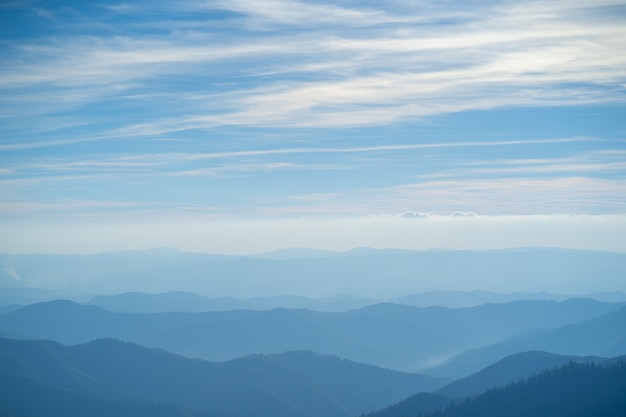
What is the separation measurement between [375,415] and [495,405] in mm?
35164

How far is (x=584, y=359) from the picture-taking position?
184750mm

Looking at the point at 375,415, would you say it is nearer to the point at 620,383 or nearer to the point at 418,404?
the point at 418,404

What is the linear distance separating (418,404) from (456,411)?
21.6 m

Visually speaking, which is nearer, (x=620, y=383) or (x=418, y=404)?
(x=620, y=383)

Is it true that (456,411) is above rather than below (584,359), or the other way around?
below

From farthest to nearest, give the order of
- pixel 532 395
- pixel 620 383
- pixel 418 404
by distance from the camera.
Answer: pixel 418 404 < pixel 532 395 < pixel 620 383

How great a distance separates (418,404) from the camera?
582 feet

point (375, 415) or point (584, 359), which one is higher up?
point (584, 359)

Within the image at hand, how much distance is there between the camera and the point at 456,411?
15688cm

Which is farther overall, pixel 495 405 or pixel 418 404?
pixel 418 404

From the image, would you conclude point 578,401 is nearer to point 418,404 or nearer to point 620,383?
point 620,383

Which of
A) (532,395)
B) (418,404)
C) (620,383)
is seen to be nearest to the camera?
(620,383)

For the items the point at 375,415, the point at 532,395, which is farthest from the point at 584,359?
the point at 375,415

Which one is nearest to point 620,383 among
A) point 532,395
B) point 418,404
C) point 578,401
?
point 578,401
